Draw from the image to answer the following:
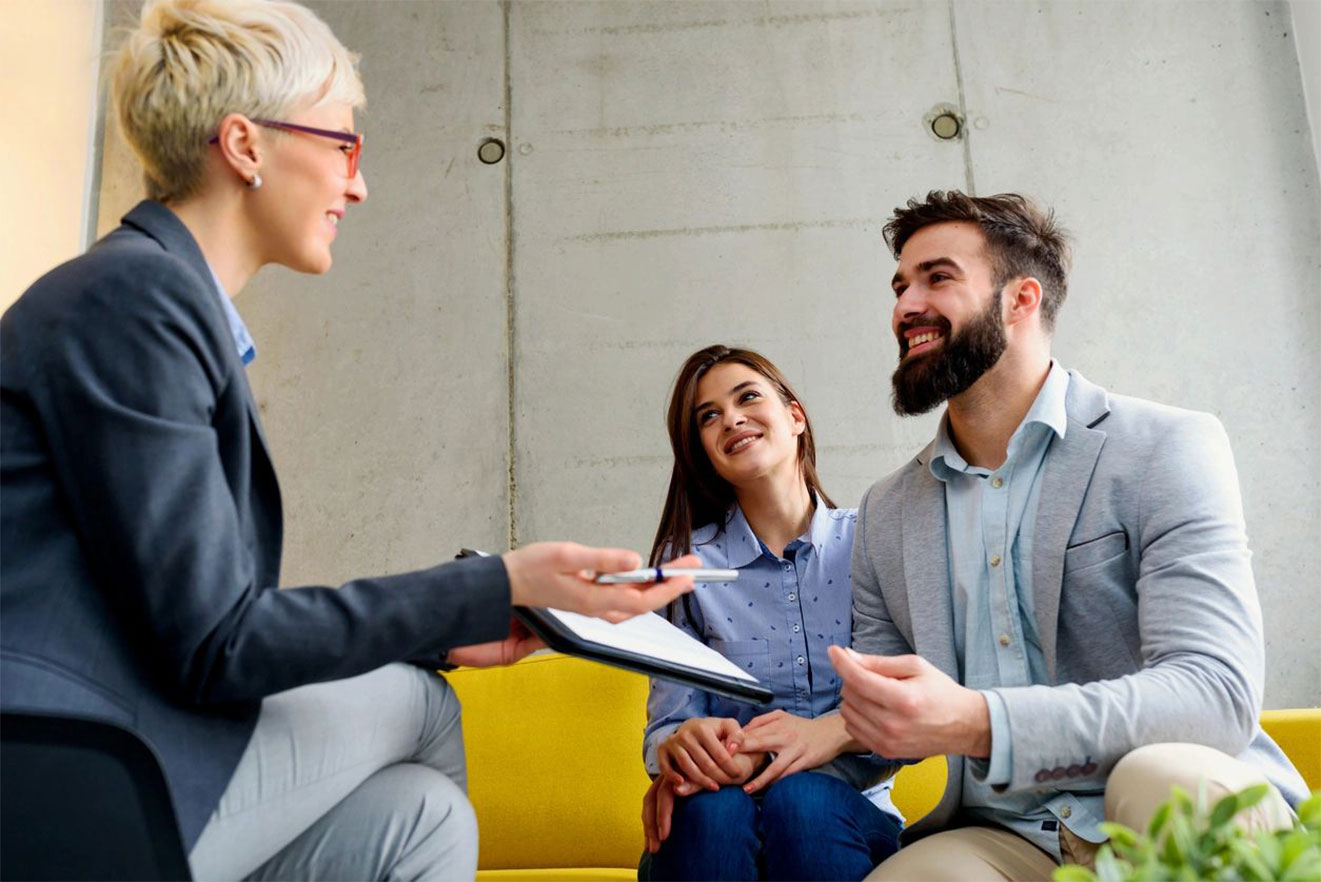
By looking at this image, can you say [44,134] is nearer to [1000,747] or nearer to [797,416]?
[797,416]

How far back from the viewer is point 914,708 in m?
1.37

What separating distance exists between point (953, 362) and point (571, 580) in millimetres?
982

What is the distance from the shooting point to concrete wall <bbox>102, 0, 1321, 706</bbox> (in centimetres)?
323

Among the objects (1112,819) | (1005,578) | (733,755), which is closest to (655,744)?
(733,755)

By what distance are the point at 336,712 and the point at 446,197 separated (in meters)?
2.56

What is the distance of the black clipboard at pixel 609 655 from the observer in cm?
129

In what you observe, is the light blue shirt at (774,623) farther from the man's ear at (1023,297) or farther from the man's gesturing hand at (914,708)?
the man's gesturing hand at (914,708)

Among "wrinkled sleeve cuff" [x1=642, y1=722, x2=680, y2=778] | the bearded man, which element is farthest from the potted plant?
"wrinkled sleeve cuff" [x1=642, y1=722, x2=680, y2=778]

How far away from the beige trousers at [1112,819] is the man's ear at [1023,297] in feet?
2.84

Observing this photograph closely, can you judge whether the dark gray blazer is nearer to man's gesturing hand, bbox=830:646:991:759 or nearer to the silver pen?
the silver pen

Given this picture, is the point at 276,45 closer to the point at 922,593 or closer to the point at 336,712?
the point at 336,712

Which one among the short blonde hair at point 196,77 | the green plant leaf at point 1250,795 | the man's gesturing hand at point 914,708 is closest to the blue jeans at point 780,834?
the man's gesturing hand at point 914,708

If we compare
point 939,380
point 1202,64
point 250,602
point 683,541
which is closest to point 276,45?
point 250,602

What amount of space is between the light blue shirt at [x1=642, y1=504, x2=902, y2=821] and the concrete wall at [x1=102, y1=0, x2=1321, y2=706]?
2.97 ft
